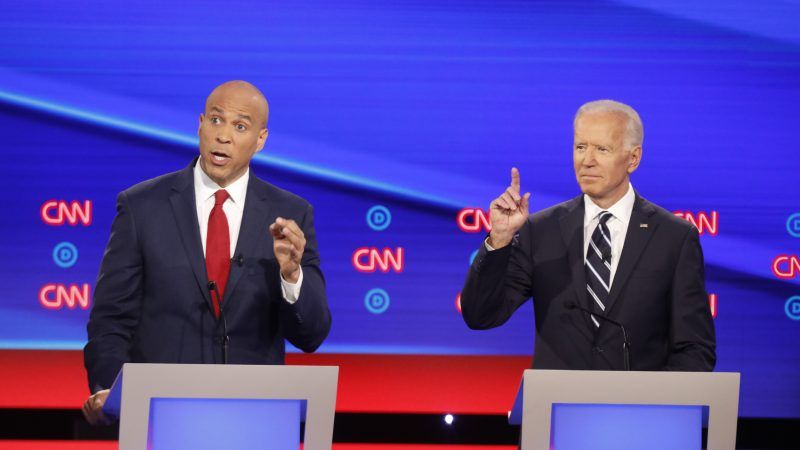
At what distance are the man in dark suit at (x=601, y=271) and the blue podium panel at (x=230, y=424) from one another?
0.94m

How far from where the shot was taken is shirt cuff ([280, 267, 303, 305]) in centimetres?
287

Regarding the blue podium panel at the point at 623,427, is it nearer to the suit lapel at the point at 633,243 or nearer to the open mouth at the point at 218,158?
the suit lapel at the point at 633,243

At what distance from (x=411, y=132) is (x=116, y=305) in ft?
6.03

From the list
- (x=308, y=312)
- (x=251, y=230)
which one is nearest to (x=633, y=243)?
(x=308, y=312)

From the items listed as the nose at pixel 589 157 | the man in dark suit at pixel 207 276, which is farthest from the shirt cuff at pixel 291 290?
the nose at pixel 589 157

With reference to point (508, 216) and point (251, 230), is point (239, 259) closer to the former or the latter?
point (251, 230)

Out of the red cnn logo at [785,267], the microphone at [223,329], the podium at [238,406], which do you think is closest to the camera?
the podium at [238,406]

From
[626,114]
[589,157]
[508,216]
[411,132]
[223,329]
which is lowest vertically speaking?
[223,329]

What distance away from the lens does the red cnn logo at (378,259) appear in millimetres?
4520

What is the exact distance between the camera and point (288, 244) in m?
2.71

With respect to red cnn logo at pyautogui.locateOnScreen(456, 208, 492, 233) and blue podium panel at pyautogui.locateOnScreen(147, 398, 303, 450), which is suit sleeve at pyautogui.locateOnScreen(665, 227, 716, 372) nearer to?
blue podium panel at pyautogui.locateOnScreen(147, 398, 303, 450)

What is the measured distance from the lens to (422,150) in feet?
14.9

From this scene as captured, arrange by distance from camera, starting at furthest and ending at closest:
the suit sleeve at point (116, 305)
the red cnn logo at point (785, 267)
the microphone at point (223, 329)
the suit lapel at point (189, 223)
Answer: the red cnn logo at point (785, 267), the suit lapel at point (189, 223), the suit sleeve at point (116, 305), the microphone at point (223, 329)

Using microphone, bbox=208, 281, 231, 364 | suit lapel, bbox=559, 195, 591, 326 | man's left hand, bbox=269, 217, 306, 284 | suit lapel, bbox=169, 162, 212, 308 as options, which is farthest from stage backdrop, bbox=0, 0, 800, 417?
man's left hand, bbox=269, 217, 306, 284
